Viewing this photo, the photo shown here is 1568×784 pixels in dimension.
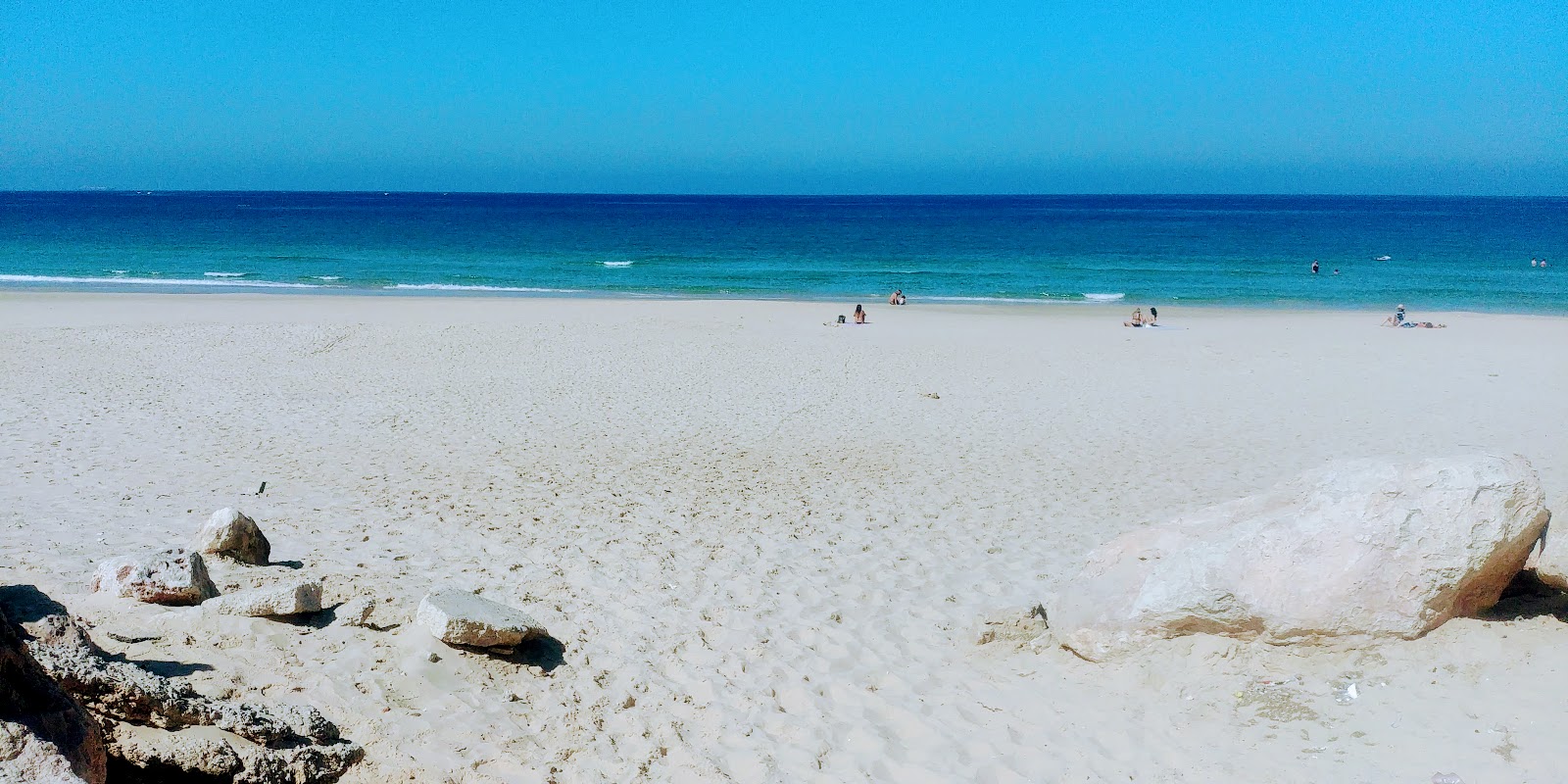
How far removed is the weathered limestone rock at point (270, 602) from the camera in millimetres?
5441

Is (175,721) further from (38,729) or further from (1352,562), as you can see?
(1352,562)

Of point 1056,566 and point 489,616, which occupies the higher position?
point 489,616

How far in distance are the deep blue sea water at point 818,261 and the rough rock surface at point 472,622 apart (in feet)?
100

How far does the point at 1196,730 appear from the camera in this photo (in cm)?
497

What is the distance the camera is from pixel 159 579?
5.48 meters

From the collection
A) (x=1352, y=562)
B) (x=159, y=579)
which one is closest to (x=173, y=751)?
(x=159, y=579)

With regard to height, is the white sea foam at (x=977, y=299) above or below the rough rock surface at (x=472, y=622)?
above

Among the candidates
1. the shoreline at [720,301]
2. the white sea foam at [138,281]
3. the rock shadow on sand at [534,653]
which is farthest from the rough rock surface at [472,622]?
the white sea foam at [138,281]

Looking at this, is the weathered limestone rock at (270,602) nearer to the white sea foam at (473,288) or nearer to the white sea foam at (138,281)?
the white sea foam at (473,288)

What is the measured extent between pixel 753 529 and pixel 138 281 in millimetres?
37402

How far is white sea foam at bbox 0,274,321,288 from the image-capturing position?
36.8 metres

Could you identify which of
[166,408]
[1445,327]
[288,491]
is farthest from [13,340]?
[1445,327]

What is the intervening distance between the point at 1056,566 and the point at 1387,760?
11.6 feet

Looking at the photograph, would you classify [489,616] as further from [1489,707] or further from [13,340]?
[13,340]
